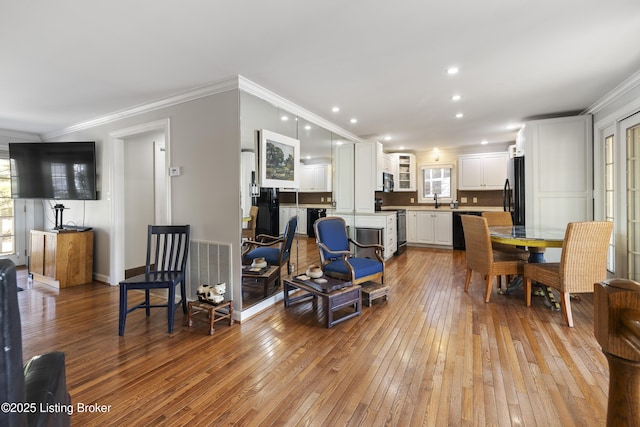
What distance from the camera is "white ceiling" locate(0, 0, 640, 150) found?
192cm

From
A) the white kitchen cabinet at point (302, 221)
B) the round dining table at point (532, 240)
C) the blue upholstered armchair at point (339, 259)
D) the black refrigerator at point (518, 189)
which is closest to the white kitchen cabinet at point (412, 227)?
the black refrigerator at point (518, 189)

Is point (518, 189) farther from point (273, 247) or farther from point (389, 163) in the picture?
point (273, 247)

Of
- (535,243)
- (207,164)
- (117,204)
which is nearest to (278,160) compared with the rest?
(207,164)

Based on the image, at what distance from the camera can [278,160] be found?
3.45m

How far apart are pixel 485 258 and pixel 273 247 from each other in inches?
95.6

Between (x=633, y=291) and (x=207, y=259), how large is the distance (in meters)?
3.21

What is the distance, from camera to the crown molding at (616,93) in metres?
3.06

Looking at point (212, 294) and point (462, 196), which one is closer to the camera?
point (212, 294)

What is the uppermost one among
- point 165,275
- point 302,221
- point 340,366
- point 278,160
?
point 278,160

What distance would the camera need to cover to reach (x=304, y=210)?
12.6 feet

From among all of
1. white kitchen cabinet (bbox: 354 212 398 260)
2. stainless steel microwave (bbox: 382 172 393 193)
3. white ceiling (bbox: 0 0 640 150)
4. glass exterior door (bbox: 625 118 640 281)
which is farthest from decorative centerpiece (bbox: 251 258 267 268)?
glass exterior door (bbox: 625 118 640 281)

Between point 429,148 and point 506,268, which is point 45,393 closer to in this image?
point 506,268

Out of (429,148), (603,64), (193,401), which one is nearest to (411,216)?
(429,148)

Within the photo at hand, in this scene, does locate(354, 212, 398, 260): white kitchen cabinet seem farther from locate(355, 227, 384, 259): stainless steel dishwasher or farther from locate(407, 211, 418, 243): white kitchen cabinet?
locate(407, 211, 418, 243): white kitchen cabinet
